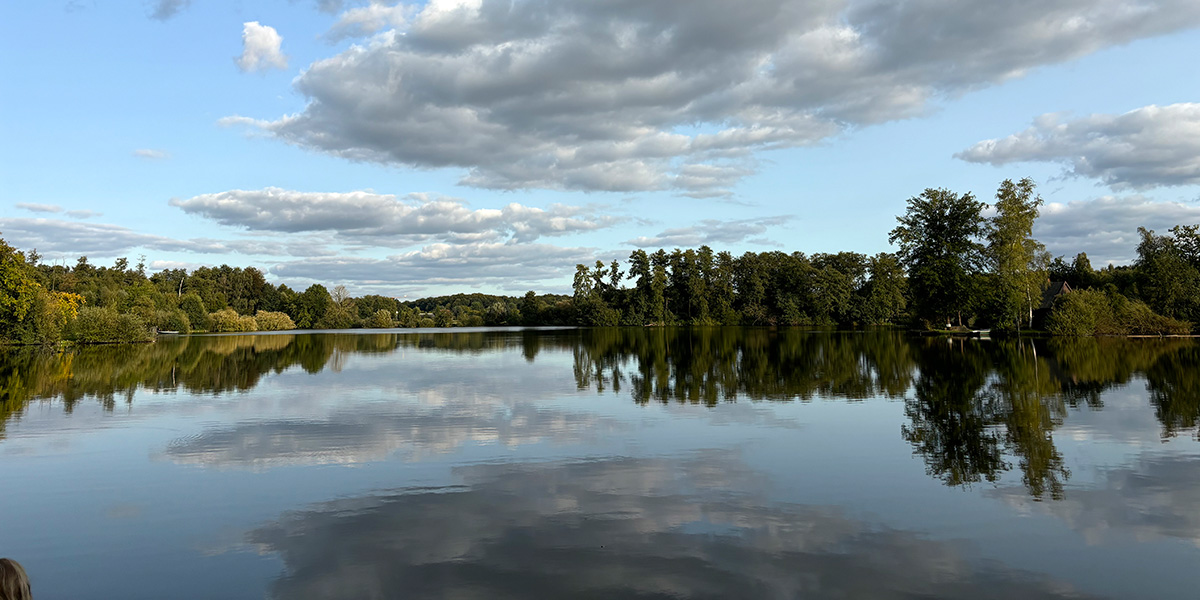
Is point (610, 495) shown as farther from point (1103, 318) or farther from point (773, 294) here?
point (773, 294)

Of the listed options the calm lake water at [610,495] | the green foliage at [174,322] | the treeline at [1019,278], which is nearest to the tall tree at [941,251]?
the treeline at [1019,278]

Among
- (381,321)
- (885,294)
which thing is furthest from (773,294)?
A: (381,321)

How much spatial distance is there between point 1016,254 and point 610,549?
63876 mm

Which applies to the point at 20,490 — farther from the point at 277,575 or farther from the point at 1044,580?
the point at 1044,580

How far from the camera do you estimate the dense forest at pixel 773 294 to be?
183ft

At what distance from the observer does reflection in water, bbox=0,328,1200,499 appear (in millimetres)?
12297

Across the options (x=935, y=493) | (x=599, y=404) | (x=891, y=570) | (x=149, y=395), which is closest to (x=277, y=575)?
(x=891, y=570)

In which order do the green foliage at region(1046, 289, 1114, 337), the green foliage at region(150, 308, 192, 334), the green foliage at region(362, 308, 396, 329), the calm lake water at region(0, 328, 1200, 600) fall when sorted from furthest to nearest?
the green foliage at region(362, 308, 396, 329) < the green foliage at region(150, 308, 192, 334) < the green foliage at region(1046, 289, 1114, 337) < the calm lake water at region(0, 328, 1200, 600)

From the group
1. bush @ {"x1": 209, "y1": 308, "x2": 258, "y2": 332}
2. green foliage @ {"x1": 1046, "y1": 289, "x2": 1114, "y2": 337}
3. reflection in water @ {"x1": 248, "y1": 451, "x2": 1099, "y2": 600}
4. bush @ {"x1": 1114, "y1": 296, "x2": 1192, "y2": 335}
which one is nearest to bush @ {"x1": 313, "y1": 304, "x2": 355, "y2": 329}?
bush @ {"x1": 209, "y1": 308, "x2": 258, "y2": 332}

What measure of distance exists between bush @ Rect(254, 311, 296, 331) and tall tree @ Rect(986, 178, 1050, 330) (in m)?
108

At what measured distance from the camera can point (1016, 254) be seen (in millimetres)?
57688

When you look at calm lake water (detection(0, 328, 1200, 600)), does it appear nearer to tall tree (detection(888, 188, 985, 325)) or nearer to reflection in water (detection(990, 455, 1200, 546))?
reflection in water (detection(990, 455, 1200, 546))

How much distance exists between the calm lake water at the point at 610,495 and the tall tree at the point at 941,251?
1773 inches

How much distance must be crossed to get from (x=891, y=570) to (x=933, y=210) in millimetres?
67863
